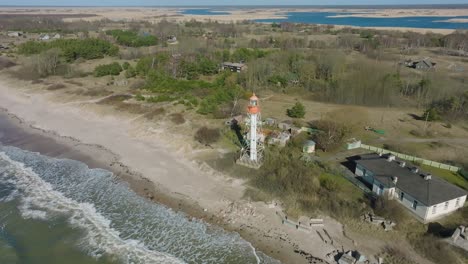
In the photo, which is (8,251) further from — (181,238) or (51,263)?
(181,238)

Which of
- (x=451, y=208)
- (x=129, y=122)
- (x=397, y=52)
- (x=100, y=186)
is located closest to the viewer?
(x=451, y=208)

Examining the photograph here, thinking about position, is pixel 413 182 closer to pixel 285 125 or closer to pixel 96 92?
pixel 285 125

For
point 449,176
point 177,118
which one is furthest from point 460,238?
point 177,118

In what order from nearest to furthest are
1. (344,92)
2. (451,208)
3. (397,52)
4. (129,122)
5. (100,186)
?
(451,208), (100,186), (129,122), (344,92), (397,52)

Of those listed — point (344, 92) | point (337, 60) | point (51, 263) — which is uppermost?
point (337, 60)

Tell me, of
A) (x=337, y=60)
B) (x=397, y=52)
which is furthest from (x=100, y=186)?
(x=397, y=52)
